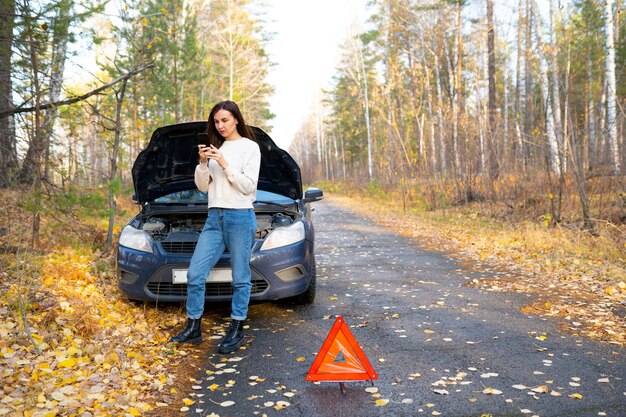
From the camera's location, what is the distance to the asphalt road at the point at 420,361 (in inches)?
118

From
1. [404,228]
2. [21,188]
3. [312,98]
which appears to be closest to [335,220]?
[404,228]

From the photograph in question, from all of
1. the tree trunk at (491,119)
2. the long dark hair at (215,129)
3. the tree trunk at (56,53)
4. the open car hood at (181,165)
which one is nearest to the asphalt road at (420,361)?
the open car hood at (181,165)

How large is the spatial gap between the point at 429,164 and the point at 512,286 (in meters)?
11.9

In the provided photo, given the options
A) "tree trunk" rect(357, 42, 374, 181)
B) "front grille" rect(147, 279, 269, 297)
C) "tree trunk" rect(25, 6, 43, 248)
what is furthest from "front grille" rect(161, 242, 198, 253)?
"tree trunk" rect(357, 42, 374, 181)

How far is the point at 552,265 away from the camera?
752cm

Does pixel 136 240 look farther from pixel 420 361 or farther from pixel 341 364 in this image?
pixel 420 361

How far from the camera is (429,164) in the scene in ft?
58.4

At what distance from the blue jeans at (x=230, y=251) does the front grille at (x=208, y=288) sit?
51 centimetres

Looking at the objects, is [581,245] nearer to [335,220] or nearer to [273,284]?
[273,284]

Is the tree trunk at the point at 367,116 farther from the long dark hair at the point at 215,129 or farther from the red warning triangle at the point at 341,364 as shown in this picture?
the red warning triangle at the point at 341,364

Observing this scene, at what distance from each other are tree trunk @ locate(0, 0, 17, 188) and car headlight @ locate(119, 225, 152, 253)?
1766 mm

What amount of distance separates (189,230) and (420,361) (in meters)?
2.65

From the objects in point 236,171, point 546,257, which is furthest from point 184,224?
point 546,257

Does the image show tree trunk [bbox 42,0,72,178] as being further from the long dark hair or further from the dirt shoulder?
the dirt shoulder
